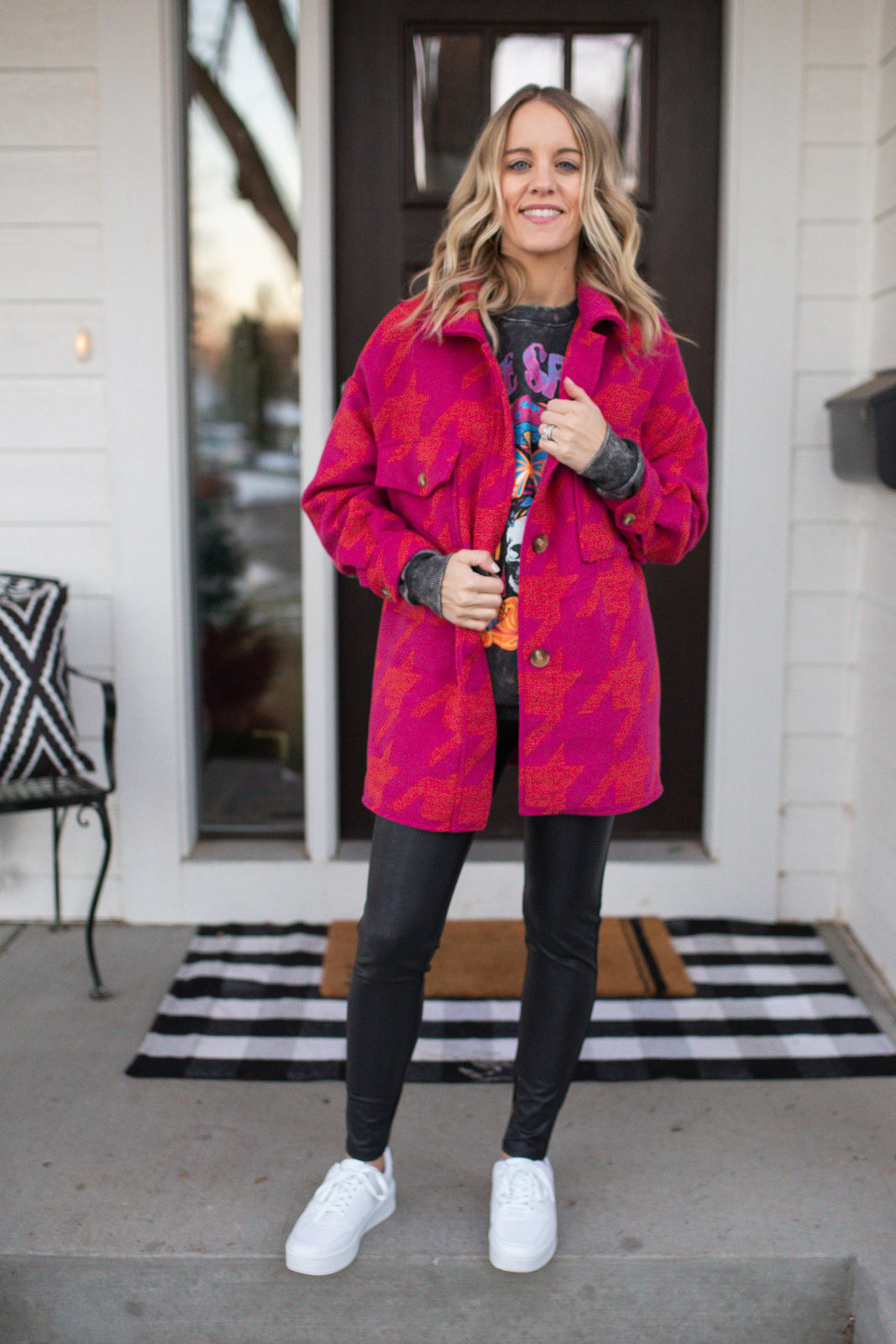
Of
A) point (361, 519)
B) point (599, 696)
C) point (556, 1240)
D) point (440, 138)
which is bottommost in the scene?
point (556, 1240)

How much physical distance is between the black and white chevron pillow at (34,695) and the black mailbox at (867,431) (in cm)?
173

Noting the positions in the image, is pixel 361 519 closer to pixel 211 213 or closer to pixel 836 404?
pixel 836 404

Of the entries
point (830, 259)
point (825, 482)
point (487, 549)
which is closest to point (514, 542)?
point (487, 549)

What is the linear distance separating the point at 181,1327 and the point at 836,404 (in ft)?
7.09

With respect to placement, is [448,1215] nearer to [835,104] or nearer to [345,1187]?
[345,1187]

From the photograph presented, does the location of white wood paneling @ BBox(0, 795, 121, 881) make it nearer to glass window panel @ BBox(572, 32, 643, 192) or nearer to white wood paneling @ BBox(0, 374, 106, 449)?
white wood paneling @ BBox(0, 374, 106, 449)

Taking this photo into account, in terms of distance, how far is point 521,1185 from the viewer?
1725 millimetres

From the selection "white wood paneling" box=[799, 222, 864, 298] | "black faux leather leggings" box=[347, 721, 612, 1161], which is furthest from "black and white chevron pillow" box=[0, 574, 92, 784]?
"white wood paneling" box=[799, 222, 864, 298]

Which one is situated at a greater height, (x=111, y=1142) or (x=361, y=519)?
(x=361, y=519)

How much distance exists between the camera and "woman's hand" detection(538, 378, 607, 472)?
1.49 meters

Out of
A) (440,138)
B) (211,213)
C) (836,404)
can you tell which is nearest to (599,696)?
(836,404)

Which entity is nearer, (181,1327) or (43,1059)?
(181,1327)

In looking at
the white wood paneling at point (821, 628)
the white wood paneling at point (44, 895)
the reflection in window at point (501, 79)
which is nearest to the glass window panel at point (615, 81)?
the reflection in window at point (501, 79)

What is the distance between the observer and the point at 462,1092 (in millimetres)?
2197
